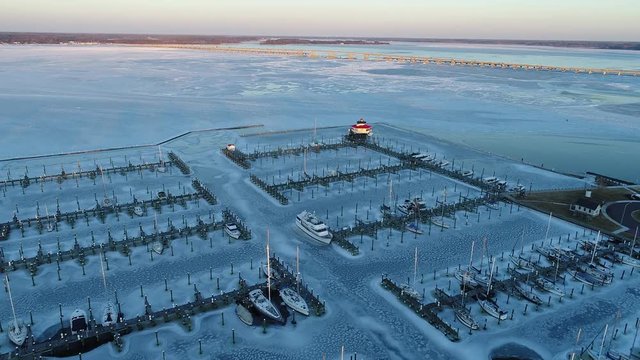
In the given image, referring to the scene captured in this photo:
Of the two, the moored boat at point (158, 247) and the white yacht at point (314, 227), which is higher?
the white yacht at point (314, 227)

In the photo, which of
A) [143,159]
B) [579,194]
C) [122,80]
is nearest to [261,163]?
[143,159]

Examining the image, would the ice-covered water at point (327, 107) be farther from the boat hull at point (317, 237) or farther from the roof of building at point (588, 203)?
the boat hull at point (317, 237)

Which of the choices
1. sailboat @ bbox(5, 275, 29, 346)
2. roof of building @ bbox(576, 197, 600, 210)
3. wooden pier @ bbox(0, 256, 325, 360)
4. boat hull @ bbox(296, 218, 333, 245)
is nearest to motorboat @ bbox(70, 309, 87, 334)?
wooden pier @ bbox(0, 256, 325, 360)

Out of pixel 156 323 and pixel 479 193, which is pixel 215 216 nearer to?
pixel 156 323

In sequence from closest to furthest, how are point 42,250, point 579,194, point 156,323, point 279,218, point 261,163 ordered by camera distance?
1. point 156,323
2. point 42,250
3. point 279,218
4. point 579,194
5. point 261,163

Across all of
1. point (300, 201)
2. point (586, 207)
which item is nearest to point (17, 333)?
point (300, 201)

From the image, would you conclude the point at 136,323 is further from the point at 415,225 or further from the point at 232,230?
the point at 415,225

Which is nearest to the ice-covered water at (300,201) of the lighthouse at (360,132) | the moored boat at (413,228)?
the moored boat at (413,228)
